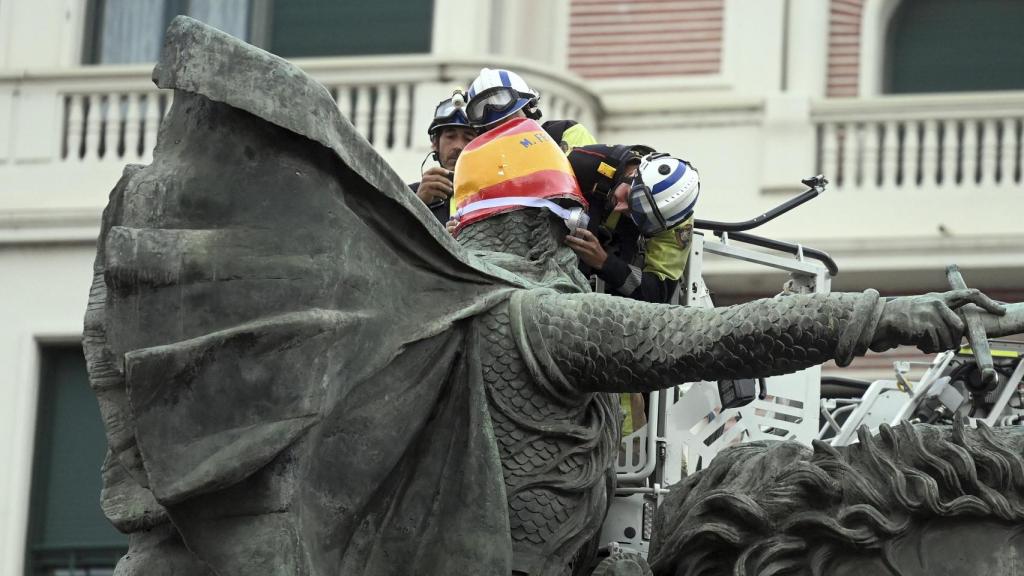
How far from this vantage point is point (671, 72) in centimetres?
3103

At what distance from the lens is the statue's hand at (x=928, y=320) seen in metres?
9.52

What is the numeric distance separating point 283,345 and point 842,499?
5.98ft

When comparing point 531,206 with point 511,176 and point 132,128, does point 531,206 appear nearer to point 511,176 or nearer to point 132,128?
point 511,176

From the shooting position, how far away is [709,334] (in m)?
9.80

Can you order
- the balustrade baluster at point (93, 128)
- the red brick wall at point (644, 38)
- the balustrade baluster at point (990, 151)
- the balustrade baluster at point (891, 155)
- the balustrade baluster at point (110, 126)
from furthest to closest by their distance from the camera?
the red brick wall at point (644, 38)
the balustrade baluster at point (93, 128)
the balustrade baluster at point (110, 126)
the balustrade baluster at point (891, 155)
the balustrade baluster at point (990, 151)

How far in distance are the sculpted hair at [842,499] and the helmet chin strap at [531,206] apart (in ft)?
3.34

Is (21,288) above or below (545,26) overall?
below

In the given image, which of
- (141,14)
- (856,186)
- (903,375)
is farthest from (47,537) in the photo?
(903,375)

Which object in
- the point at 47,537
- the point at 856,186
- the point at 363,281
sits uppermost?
the point at 856,186

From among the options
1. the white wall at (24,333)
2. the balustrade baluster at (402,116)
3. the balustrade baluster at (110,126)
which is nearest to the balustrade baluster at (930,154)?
the balustrade baluster at (402,116)

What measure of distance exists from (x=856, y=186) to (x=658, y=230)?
1795 cm

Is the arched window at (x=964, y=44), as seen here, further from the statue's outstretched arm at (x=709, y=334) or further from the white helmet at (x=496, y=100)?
the statue's outstretched arm at (x=709, y=334)

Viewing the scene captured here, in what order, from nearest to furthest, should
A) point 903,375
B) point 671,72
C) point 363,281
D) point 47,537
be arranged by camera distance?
point 363,281, point 903,375, point 47,537, point 671,72

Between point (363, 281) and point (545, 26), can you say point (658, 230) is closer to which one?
point (363, 281)
